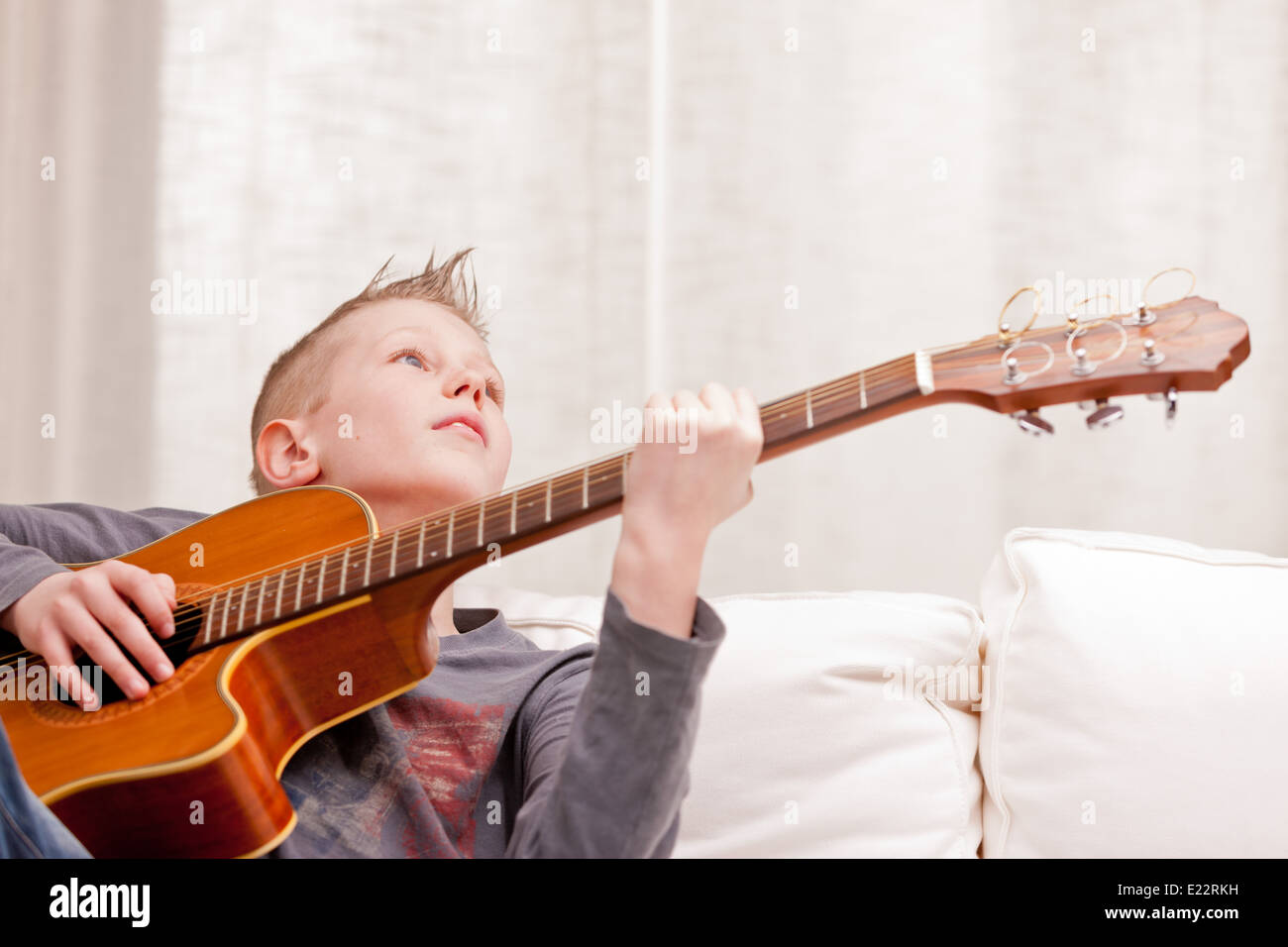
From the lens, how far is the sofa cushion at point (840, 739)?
106cm

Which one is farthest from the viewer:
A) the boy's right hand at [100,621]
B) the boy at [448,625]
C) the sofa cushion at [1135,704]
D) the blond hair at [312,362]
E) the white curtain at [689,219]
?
the white curtain at [689,219]

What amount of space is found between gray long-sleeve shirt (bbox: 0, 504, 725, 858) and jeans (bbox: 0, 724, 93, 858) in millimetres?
227

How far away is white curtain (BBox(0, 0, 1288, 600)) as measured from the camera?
5.10 ft

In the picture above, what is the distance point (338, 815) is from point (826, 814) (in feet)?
1.56

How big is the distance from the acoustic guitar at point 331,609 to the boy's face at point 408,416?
0.39ft

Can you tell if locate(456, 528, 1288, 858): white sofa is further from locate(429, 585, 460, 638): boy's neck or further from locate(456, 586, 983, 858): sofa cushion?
locate(429, 585, 460, 638): boy's neck

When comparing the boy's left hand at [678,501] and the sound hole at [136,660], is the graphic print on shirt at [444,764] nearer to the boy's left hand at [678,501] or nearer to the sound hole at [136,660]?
the sound hole at [136,660]

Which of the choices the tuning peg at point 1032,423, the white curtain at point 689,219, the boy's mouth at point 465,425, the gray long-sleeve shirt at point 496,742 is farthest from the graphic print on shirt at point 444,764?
the white curtain at point 689,219

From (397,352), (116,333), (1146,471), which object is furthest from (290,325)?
(1146,471)

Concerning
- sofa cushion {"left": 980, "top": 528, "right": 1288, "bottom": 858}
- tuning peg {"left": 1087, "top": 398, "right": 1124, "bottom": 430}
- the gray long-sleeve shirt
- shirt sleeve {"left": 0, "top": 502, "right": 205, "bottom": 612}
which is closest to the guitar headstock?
tuning peg {"left": 1087, "top": 398, "right": 1124, "bottom": 430}

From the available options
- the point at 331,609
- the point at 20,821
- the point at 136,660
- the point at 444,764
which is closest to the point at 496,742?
the point at 444,764

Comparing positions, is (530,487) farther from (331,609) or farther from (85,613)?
(85,613)

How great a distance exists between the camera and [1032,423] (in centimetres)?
76

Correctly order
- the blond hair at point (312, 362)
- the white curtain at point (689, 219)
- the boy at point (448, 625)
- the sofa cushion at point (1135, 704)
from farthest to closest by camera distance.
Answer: the white curtain at point (689, 219) < the blond hair at point (312, 362) < the sofa cushion at point (1135, 704) < the boy at point (448, 625)
